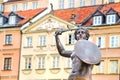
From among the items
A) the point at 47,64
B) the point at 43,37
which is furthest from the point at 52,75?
the point at 43,37

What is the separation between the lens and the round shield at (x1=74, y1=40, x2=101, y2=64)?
7.17 m

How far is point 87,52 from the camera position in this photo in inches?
286

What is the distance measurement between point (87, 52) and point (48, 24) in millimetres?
41349

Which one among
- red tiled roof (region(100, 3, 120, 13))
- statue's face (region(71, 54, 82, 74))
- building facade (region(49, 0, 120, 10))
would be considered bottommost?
statue's face (region(71, 54, 82, 74))

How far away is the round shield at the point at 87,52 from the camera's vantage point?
23.5ft

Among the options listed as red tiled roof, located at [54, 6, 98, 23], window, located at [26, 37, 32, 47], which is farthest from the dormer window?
red tiled roof, located at [54, 6, 98, 23]

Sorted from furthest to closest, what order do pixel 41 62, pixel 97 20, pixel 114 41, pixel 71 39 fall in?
pixel 41 62
pixel 71 39
pixel 97 20
pixel 114 41

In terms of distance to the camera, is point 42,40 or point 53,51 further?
point 42,40

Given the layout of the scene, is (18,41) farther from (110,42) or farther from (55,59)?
(110,42)

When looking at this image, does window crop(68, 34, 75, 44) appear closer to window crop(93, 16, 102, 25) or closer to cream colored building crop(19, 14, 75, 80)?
cream colored building crop(19, 14, 75, 80)

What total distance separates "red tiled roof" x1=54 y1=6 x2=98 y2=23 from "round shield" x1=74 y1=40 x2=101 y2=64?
4019 centimetres

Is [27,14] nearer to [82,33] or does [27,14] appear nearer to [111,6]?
[111,6]

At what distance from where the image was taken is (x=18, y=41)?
50.0 metres

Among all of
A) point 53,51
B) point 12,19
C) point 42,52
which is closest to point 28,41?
point 42,52
